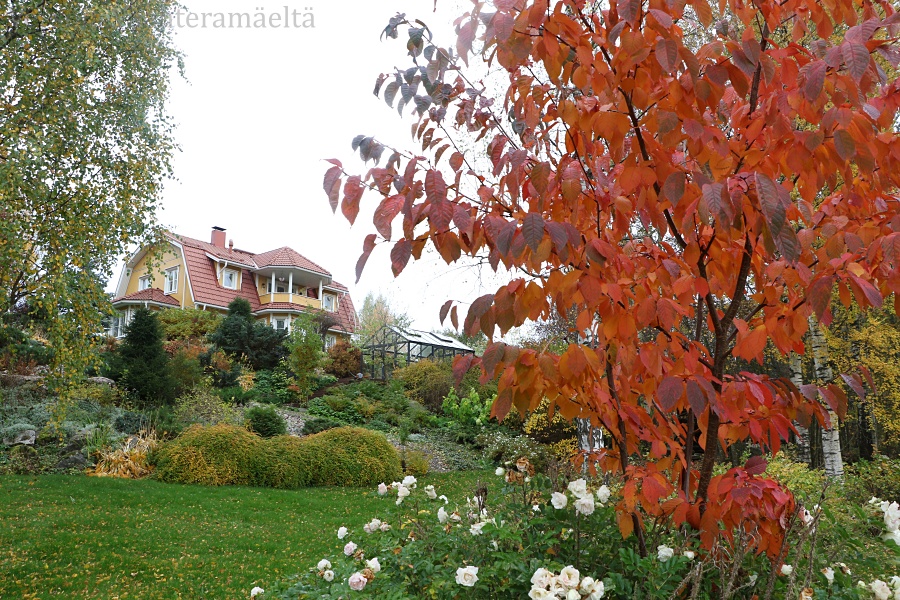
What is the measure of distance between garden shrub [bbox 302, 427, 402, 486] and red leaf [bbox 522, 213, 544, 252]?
8.68 meters

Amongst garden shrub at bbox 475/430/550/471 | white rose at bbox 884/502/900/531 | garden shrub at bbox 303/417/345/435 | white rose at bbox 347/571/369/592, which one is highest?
white rose at bbox 884/502/900/531

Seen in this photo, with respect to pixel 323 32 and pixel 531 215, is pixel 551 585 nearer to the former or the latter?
pixel 531 215

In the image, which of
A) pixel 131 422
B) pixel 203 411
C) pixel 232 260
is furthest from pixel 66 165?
pixel 232 260

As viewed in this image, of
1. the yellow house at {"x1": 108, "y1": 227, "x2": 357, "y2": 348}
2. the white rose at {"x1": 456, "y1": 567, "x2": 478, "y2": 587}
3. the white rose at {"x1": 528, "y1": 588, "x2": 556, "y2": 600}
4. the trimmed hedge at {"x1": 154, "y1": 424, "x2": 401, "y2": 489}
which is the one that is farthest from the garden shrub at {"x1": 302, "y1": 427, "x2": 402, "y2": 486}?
the yellow house at {"x1": 108, "y1": 227, "x2": 357, "y2": 348}

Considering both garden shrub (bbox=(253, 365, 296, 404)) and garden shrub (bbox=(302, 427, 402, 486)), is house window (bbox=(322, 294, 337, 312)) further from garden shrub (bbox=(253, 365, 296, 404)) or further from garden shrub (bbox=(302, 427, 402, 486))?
garden shrub (bbox=(302, 427, 402, 486))

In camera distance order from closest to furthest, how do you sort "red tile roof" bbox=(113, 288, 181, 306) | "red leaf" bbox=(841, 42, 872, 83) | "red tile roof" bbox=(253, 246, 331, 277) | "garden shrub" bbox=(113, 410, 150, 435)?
"red leaf" bbox=(841, 42, 872, 83) < "garden shrub" bbox=(113, 410, 150, 435) < "red tile roof" bbox=(113, 288, 181, 306) < "red tile roof" bbox=(253, 246, 331, 277)

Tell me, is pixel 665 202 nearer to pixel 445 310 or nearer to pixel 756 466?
pixel 445 310

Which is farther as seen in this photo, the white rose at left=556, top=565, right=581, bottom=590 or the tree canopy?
the tree canopy

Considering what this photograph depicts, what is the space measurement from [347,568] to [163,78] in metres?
8.04

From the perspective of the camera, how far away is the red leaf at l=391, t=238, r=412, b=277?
143 cm

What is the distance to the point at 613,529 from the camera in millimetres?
2189

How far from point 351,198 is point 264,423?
9.90 meters

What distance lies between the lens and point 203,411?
11508mm

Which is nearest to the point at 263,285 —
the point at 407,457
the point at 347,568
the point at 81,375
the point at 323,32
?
the point at 407,457
